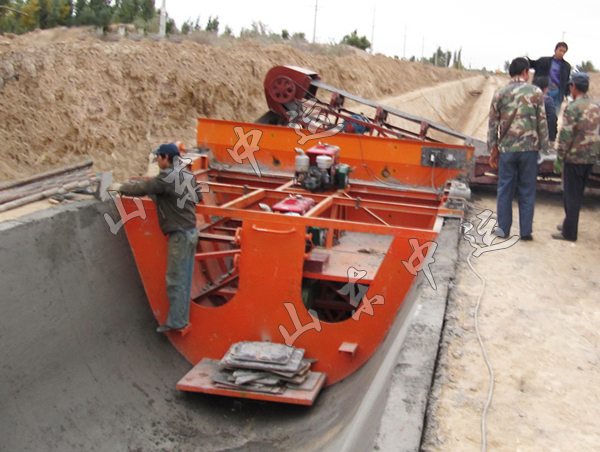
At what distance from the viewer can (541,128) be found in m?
5.86

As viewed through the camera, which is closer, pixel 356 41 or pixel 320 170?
pixel 320 170

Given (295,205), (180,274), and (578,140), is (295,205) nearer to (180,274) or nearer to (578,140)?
(180,274)

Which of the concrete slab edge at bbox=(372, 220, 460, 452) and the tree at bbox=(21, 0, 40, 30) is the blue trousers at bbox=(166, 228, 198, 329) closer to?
the concrete slab edge at bbox=(372, 220, 460, 452)

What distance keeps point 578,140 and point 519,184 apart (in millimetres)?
723

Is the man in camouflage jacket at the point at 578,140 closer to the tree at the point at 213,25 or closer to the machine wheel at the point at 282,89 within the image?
the machine wheel at the point at 282,89

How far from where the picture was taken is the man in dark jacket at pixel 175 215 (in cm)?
520

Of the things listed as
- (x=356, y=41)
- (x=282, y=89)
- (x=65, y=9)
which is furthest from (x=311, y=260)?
(x=356, y=41)

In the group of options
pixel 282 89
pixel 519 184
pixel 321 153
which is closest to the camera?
pixel 519 184

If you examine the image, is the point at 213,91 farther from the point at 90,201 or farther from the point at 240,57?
the point at 90,201

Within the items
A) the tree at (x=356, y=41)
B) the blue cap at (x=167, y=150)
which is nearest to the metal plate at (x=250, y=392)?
Result: the blue cap at (x=167, y=150)

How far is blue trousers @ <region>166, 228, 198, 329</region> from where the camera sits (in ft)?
17.9

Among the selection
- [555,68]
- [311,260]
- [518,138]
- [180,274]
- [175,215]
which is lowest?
[180,274]

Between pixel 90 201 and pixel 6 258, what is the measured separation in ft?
3.88

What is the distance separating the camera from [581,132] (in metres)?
6.02
